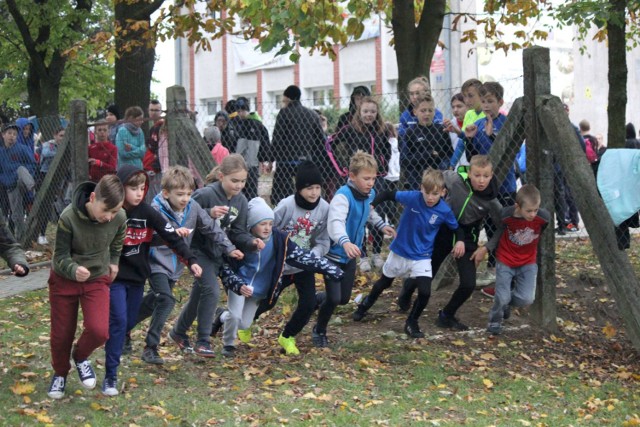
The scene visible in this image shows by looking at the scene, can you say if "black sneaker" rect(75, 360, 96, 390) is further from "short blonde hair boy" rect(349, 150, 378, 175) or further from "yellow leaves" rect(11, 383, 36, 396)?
"short blonde hair boy" rect(349, 150, 378, 175)

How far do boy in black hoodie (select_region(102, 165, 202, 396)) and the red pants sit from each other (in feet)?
0.85

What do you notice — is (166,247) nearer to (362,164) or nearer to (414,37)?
(362,164)

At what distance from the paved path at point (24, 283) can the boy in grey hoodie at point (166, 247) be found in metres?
4.01

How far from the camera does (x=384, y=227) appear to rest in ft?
26.5

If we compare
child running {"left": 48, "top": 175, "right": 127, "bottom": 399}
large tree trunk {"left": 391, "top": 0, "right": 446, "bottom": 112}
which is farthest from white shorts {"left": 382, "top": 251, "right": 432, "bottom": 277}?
large tree trunk {"left": 391, "top": 0, "right": 446, "bottom": 112}

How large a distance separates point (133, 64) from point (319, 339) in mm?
8648

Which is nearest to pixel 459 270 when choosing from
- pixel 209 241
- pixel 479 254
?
pixel 479 254

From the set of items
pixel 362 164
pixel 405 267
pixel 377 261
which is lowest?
pixel 377 261

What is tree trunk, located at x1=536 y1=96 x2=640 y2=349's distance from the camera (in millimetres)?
7703

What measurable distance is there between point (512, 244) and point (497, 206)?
0.35m

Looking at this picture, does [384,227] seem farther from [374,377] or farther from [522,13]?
[522,13]

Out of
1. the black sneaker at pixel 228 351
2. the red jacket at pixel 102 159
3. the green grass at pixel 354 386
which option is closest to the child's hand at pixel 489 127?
the green grass at pixel 354 386

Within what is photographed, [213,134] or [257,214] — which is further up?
[213,134]

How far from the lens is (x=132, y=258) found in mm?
6738
